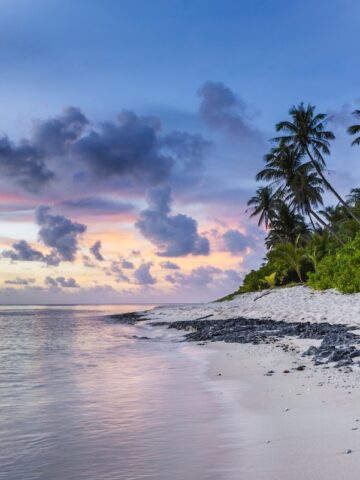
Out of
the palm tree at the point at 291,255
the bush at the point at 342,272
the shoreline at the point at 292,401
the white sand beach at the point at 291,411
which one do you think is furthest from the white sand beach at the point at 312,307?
the palm tree at the point at 291,255

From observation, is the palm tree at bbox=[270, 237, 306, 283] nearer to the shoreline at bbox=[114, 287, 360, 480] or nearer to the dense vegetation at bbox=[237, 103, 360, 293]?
the dense vegetation at bbox=[237, 103, 360, 293]

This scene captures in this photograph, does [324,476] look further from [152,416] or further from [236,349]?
[236,349]

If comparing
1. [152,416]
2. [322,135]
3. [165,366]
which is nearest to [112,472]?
[152,416]

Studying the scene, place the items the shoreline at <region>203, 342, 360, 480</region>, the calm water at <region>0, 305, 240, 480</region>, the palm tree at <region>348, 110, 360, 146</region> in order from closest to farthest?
the shoreline at <region>203, 342, 360, 480</region>
the calm water at <region>0, 305, 240, 480</region>
the palm tree at <region>348, 110, 360, 146</region>

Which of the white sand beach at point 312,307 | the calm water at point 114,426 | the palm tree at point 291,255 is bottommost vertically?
the calm water at point 114,426

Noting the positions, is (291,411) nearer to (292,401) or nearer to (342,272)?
(292,401)

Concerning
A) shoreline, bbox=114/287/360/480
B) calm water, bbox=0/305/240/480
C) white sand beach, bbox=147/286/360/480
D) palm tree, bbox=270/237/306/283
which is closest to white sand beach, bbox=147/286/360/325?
shoreline, bbox=114/287/360/480

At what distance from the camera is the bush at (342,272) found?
25812 mm

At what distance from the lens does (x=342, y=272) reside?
2709cm

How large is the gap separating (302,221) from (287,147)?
1823 centimetres

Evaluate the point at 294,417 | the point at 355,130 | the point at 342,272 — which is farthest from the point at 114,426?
the point at 355,130

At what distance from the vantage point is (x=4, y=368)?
42.7 feet

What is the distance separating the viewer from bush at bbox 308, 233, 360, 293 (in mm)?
25812

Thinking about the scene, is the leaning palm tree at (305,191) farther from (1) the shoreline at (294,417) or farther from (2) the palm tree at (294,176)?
(1) the shoreline at (294,417)
